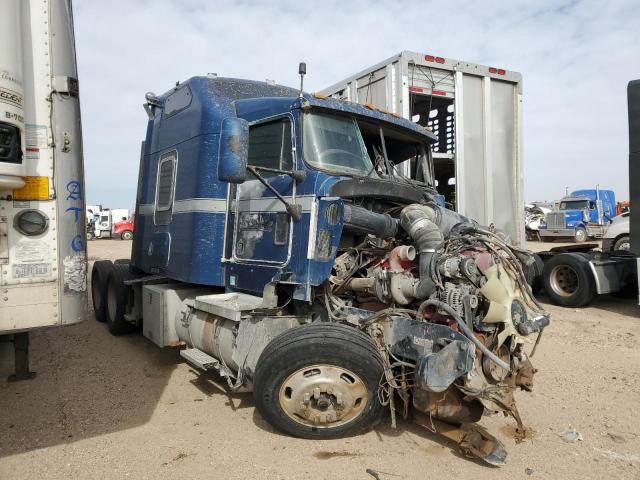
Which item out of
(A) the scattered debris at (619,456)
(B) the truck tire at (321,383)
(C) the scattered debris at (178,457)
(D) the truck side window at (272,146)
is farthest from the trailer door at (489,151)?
(C) the scattered debris at (178,457)

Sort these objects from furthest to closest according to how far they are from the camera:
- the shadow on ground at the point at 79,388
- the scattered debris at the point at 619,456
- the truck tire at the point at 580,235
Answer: the truck tire at the point at 580,235
the shadow on ground at the point at 79,388
the scattered debris at the point at 619,456

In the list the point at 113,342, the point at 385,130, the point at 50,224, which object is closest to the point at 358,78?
the point at 385,130

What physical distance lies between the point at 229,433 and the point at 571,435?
8.62 ft

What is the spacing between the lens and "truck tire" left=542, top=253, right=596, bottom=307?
8336 millimetres

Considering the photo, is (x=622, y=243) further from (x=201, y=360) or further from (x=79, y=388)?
(x=79, y=388)

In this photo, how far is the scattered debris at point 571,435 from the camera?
144 inches

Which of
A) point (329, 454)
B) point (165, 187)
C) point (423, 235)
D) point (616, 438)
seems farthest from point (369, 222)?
point (165, 187)

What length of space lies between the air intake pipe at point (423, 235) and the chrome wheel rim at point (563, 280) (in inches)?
229

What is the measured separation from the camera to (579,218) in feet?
82.3

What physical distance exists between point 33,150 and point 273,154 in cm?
202

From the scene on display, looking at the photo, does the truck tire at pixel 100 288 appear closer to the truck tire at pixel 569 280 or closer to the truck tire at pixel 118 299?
the truck tire at pixel 118 299

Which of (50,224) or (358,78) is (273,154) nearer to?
(50,224)

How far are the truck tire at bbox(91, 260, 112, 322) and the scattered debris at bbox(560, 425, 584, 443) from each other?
6.20m

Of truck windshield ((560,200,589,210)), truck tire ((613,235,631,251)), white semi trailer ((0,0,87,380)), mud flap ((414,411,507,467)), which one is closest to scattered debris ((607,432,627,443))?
mud flap ((414,411,507,467))
